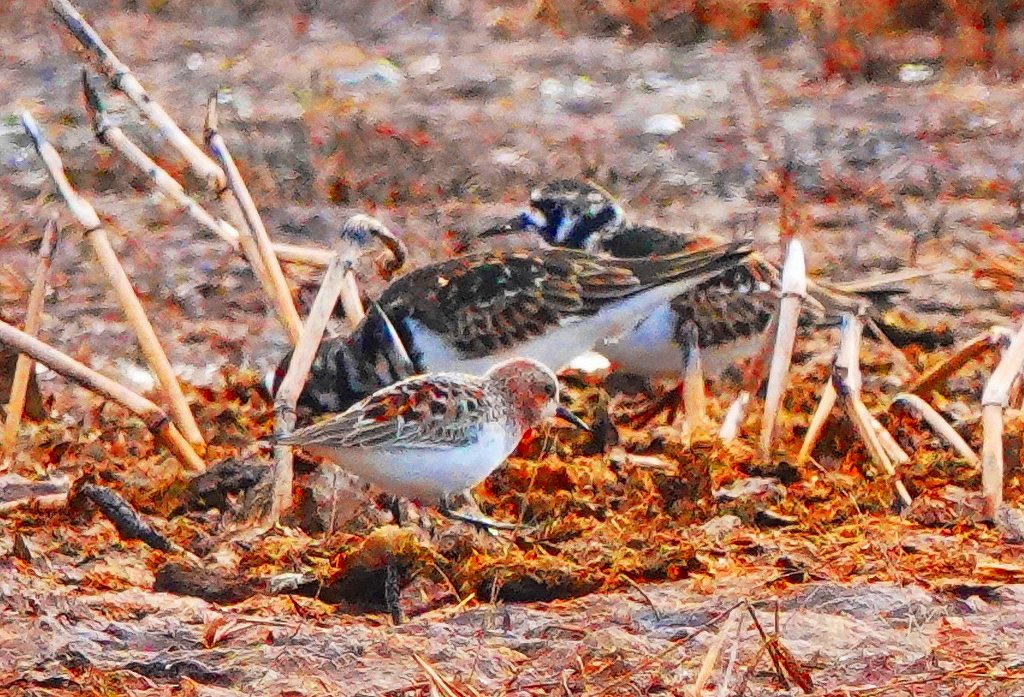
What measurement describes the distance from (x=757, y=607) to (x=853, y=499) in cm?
108

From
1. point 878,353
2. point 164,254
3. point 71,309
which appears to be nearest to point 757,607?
point 878,353

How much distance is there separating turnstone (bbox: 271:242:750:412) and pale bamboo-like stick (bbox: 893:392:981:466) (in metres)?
0.97

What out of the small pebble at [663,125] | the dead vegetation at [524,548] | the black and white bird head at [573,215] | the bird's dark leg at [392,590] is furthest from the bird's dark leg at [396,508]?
the small pebble at [663,125]

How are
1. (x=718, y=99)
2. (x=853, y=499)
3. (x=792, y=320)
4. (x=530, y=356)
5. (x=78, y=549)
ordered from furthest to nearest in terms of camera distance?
(x=718, y=99) → (x=530, y=356) → (x=792, y=320) → (x=853, y=499) → (x=78, y=549)

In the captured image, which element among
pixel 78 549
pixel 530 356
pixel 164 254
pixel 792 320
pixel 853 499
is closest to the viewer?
pixel 78 549

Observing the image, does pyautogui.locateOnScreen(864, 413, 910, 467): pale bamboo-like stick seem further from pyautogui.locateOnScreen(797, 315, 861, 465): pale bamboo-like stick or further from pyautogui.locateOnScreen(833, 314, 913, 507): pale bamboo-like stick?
pyautogui.locateOnScreen(797, 315, 861, 465): pale bamboo-like stick

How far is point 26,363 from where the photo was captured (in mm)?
6117

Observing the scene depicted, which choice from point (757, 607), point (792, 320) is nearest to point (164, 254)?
point (792, 320)

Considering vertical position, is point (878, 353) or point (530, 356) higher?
point (530, 356)

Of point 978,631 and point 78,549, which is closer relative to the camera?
point 978,631

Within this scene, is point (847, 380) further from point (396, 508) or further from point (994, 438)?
point (396, 508)

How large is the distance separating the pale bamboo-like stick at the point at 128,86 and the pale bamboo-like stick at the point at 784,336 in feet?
5.90

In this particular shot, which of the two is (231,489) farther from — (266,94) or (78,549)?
(266,94)

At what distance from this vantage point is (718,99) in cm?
1116
